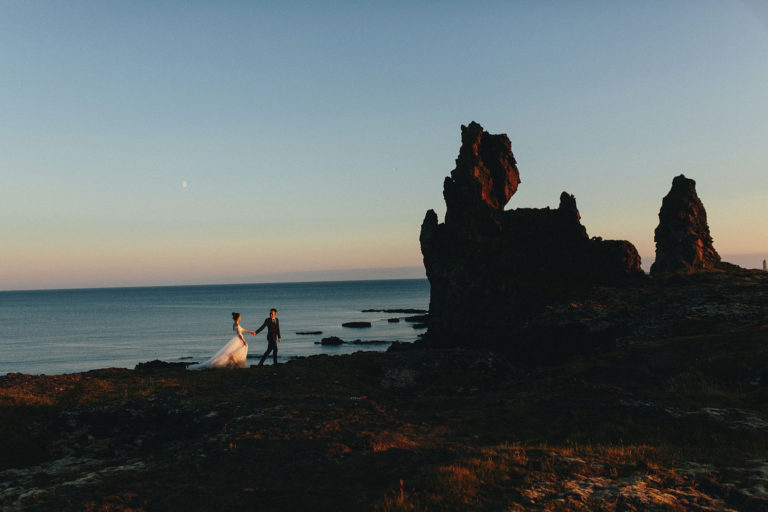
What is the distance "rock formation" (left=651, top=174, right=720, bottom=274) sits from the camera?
3046 inches

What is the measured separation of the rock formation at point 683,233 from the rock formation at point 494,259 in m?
21.6

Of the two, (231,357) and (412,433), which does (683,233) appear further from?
(412,433)

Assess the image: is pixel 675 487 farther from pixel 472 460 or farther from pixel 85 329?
pixel 85 329

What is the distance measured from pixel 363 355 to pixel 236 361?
7.01m

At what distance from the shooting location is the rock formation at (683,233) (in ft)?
254

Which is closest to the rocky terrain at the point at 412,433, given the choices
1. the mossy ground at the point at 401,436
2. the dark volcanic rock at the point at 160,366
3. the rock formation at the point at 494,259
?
the mossy ground at the point at 401,436

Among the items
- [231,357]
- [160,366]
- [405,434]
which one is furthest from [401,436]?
[160,366]

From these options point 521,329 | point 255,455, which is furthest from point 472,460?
point 521,329

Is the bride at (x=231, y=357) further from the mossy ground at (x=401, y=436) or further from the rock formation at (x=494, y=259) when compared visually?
the rock formation at (x=494, y=259)

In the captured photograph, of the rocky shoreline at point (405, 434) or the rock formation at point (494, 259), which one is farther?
the rock formation at point (494, 259)

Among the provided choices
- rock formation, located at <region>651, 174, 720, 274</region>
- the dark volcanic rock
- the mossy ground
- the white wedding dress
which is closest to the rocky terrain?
the mossy ground

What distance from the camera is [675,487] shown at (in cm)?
1034

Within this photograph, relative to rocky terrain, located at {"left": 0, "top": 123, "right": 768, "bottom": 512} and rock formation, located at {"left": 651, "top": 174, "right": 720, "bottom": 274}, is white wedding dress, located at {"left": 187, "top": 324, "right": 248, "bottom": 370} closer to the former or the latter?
rocky terrain, located at {"left": 0, "top": 123, "right": 768, "bottom": 512}

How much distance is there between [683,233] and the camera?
77.9 meters
